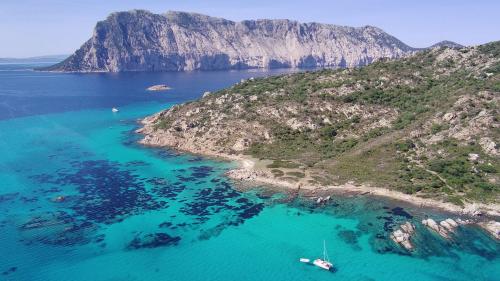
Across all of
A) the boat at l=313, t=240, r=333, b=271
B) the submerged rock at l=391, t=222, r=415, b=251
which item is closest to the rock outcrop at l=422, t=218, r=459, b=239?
the submerged rock at l=391, t=222, r=415, b=251

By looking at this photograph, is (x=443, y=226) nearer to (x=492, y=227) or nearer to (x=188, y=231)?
(x=492, y=227)

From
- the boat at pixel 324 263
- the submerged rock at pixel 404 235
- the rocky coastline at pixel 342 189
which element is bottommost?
the boat at pixel 324 263

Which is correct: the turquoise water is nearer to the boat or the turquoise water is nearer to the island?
the boat

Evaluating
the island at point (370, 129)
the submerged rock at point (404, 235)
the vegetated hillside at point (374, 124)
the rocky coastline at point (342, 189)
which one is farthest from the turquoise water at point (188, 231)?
the vegetated hillside at point (374, 124)

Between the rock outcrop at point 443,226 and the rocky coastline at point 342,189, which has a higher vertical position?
the rocky coastline at point 342,189

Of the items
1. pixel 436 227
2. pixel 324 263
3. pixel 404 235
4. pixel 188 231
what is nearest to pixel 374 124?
pixel 436 227

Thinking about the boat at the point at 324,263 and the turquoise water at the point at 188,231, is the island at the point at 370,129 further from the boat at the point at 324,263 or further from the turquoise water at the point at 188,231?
the boat at the point at 324,263
